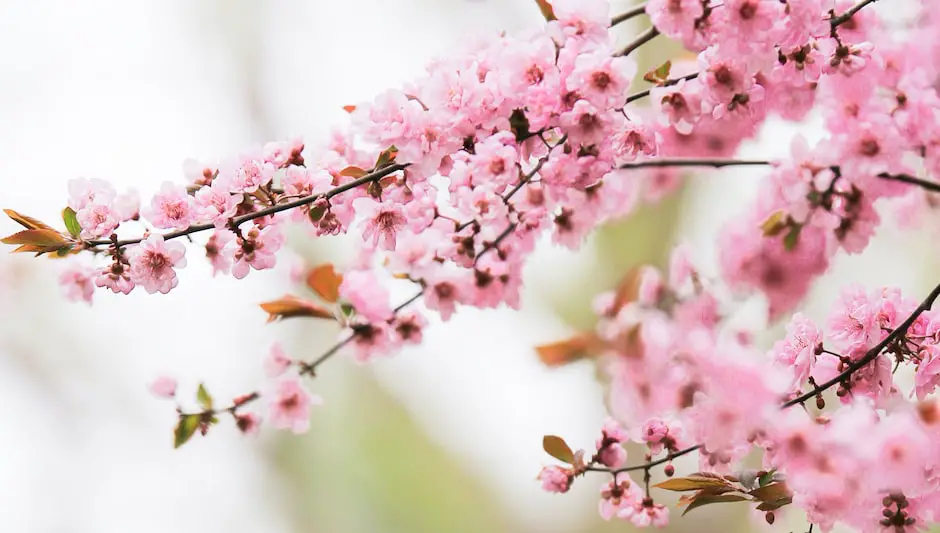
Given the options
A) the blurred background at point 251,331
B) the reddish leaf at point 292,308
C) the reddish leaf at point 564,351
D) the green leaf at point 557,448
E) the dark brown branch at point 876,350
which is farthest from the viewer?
the blurred background at point 251,331

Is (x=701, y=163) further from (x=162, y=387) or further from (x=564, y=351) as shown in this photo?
(x=162, y=387)

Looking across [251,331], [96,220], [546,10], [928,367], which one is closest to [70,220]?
[96,220]

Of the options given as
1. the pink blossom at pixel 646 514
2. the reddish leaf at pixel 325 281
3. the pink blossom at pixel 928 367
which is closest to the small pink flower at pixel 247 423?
the reddish leaf at pixel 325 281

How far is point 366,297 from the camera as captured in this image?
0.77 m

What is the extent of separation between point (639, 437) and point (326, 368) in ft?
5.45

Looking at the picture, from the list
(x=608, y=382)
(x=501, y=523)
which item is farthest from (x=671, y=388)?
(x=501, y=523)

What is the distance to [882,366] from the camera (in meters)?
0.58

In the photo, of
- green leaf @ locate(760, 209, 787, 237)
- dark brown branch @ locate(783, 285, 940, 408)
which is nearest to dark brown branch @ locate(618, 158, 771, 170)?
green leaf @ locate(760, 209, 787, 237)

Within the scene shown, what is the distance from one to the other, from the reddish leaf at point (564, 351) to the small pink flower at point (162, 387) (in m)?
0.38

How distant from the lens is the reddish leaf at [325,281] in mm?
778

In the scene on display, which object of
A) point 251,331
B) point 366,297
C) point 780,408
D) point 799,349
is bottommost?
point 780,408

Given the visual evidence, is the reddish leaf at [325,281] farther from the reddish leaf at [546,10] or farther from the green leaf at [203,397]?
the reddish leaf at [546,10]

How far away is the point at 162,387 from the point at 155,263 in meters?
0.29

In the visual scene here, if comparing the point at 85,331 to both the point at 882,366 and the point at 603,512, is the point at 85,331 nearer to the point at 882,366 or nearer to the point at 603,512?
the point at 603,512
